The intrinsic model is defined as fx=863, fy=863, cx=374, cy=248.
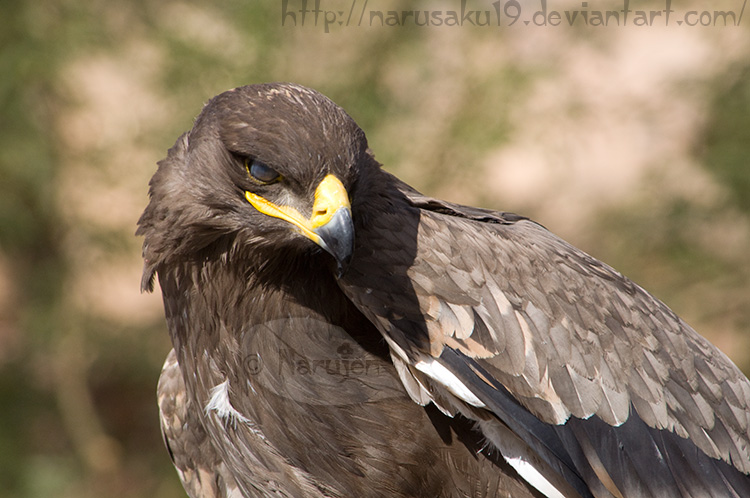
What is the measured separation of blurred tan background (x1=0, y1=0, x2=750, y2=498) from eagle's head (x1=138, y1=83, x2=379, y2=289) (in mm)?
3323

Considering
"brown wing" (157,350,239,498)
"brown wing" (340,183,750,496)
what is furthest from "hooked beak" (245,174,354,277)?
"brown wing" (157,350,239,498)

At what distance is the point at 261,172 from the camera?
112 inches

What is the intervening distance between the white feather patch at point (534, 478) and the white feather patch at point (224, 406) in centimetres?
103

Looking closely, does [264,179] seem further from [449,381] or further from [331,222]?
[449,381]

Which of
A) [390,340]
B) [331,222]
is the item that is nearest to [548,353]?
[390,340]

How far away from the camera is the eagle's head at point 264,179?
2787 mm

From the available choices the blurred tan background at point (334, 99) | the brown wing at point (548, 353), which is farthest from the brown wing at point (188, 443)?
the blurred tan background at point (334, 99)

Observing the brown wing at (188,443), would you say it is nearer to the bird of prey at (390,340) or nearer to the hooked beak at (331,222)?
the bird of prey at (390,340)

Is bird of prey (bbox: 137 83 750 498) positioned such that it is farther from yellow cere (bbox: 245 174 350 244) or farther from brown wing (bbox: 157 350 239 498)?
brown wing (bbox: 157 350 239 498)

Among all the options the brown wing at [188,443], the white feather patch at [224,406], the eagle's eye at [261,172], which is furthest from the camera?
the brown wing at [188,443]

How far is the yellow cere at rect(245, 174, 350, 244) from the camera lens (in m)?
2.76

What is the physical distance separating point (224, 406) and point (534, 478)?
3.94 ft

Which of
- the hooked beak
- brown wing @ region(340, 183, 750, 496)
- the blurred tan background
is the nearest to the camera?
the hooked beak

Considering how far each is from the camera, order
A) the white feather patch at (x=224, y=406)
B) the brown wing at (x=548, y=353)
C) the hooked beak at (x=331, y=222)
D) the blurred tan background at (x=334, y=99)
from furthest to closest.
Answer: the blurred tan background at (x=334, y=99)
the white feather patch at (x=224, y=406)
the brown wing at (x=548, y=353)
the hooked beak at (x=331, y=222)
